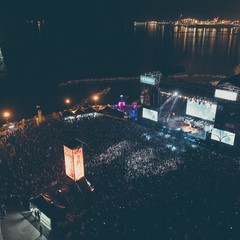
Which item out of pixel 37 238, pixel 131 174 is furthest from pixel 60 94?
pixel 37 238

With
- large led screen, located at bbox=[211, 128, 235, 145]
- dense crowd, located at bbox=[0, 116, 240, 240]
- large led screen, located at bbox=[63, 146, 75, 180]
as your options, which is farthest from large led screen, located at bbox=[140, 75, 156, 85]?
large led screen, located at bbox=[63, 146, 75, 180]

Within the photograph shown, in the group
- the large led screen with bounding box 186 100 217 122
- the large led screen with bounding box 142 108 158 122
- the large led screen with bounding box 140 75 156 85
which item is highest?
the large led screen with bounding box 140 75 156 85

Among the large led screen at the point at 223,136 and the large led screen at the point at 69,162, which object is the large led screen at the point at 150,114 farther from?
the large led screen at the point at 69,162

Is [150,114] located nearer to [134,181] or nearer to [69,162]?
[134,181]

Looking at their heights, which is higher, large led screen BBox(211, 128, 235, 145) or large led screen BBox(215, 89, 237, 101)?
large led screen BBox(215, 89, 237, 101)

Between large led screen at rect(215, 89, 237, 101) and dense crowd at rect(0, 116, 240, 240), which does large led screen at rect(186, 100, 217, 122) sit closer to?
large led screen at rect(215, 89, 237, 101)

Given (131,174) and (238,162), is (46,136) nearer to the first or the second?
(131,174)
